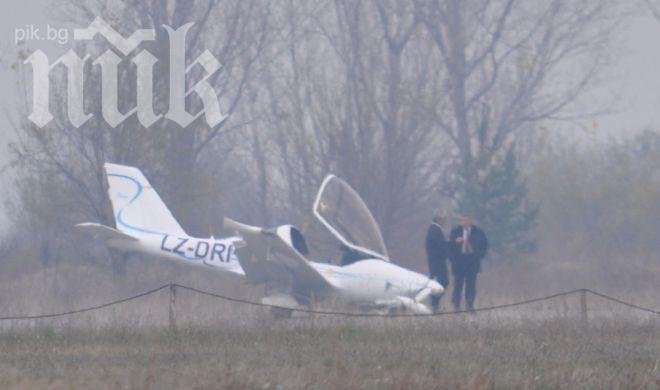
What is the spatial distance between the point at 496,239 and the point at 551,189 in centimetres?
1086

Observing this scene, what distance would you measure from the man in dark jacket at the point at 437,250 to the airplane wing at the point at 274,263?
171 cm

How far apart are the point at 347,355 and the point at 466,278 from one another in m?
7.50

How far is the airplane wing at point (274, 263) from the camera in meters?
18.8

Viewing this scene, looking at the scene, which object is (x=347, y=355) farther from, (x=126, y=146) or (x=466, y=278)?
(x=126, y=146)

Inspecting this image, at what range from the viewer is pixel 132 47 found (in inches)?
1109

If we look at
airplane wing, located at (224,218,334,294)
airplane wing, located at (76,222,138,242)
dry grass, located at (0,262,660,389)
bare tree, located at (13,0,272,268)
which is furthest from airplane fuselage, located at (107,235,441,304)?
bare tree, located at (13,0,272,268)

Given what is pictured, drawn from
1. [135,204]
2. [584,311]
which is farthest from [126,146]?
[584,311]

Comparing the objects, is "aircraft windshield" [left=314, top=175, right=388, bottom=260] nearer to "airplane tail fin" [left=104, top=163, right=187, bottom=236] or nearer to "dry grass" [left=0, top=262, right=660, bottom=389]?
"dry grass" [left=0, top=262, right=660, bottom=389]

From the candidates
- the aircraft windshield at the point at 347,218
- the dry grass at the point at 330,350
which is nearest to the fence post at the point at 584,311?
the dry grass at the point at 330,350

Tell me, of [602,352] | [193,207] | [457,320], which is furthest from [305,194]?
[602,352]

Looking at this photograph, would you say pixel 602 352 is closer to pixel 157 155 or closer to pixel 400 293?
pixel 400 293

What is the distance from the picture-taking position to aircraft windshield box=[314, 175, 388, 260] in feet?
63.7

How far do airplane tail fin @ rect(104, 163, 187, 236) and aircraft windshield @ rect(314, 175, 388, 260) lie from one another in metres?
4.85

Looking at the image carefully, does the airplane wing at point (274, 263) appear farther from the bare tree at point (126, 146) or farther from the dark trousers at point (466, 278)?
the bare tree at point (126, 146)
